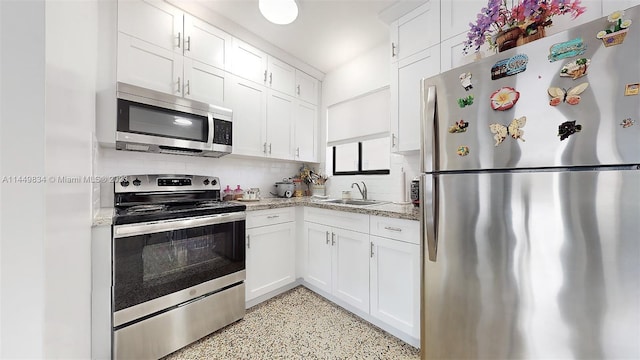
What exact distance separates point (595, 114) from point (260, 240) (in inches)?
83.7

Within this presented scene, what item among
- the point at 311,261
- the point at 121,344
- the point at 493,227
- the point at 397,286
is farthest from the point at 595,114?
the point at 121,344

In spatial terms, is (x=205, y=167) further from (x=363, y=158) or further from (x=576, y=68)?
(x=576, y=68)

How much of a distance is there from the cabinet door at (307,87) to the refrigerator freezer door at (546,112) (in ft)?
6.41

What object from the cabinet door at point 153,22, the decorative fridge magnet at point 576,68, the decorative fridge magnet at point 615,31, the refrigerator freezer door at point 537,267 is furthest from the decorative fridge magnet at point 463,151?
the cabinet door at point 153,22

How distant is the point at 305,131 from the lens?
9.53 ft

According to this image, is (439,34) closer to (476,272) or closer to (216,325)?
(476,272)

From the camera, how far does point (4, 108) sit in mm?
354

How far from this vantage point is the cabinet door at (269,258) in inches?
78.7

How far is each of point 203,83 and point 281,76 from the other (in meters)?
0.91

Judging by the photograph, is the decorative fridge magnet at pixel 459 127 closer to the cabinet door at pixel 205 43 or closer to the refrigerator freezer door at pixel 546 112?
the refrigerator freezer door at pixel 546 112

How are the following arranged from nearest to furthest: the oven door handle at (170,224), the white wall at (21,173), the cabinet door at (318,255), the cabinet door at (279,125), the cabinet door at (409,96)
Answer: the white wall at (21,173), the oven door handle at (170,224), the cabinet door at (409,96), the cabinet door at (318,255), the cabinet door at (279,125)

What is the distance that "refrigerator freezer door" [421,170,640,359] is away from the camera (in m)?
0.79

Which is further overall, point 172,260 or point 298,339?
point 298,339

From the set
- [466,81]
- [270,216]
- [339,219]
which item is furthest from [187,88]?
[466,81]
